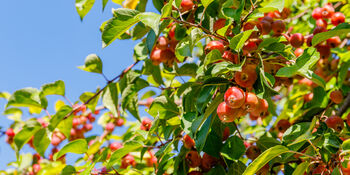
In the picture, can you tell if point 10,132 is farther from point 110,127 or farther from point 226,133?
point 226,133

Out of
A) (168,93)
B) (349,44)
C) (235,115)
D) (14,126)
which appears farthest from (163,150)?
(349,44)

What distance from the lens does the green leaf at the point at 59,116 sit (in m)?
1.94

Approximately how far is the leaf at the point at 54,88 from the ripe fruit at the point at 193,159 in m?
1.02

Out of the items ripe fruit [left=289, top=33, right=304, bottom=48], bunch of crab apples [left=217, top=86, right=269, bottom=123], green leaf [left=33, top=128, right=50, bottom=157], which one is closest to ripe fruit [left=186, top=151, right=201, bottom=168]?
bunch of crab apples [left=217, top=86, right=269, bottom=123]

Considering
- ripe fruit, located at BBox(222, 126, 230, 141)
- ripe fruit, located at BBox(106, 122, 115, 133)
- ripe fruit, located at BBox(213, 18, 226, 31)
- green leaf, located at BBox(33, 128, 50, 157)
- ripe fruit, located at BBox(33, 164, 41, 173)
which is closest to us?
ripe fruit, located at BBox(213, 18, 226, 31)

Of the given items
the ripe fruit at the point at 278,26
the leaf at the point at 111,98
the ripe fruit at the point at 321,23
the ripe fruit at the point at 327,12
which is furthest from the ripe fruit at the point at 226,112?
the ripe fruit at the point at 327,12

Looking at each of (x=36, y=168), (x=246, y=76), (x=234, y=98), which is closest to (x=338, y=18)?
→ (x=246, y=76)

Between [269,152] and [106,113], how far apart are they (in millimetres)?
2756

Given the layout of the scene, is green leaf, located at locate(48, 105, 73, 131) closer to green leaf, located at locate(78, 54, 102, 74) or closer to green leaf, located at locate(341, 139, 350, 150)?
green leaf, located at locate(78, 54, 102, 74)

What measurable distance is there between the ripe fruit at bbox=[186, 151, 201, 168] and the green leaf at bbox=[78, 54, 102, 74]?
2.92 ft

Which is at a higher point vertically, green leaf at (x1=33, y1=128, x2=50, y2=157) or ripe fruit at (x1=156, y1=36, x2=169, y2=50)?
ripe fruit at (x1=156, y1=36, x2=169, y2=50)

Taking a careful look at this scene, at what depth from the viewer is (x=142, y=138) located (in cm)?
162

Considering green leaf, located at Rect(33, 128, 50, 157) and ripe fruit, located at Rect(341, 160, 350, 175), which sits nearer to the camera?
ripe fruit, located at Rect(341, 160, 350, 175)

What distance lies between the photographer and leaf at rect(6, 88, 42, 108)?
2016mm
